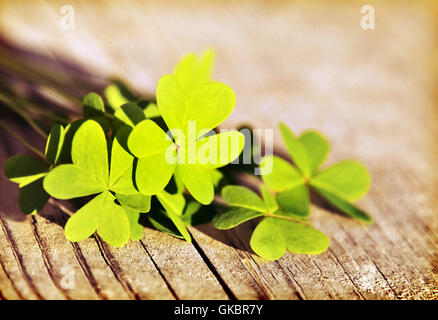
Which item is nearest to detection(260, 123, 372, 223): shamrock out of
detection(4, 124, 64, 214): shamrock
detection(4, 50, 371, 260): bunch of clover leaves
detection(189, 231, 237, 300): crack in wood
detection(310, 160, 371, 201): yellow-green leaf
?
detection(310, 160, 371, 201): yellow-green leaf

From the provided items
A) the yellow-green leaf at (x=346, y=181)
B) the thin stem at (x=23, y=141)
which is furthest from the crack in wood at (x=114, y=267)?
the yellow-green leaf at (x=346, y=181)

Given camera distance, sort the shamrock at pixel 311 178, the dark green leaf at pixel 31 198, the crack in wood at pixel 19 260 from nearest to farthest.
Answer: the crack in wood at pixel 19 260, the dark green leaf at pixel 31 198, the shamrock at pixel 311 178

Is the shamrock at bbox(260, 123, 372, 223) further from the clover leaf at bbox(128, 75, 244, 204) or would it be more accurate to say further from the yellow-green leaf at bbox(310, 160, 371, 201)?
the clover leaf at bbox(128, 75, 244, 204)

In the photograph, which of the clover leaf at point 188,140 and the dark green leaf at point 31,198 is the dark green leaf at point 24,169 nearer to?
the dark green leaf at point 31,198

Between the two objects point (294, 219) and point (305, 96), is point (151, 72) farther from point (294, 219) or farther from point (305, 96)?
point (294, 219)

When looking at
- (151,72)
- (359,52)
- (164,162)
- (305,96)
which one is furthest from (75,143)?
(359,52)

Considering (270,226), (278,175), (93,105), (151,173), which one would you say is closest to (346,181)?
(278,175)

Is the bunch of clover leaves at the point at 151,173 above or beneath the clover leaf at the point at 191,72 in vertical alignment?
beneath
